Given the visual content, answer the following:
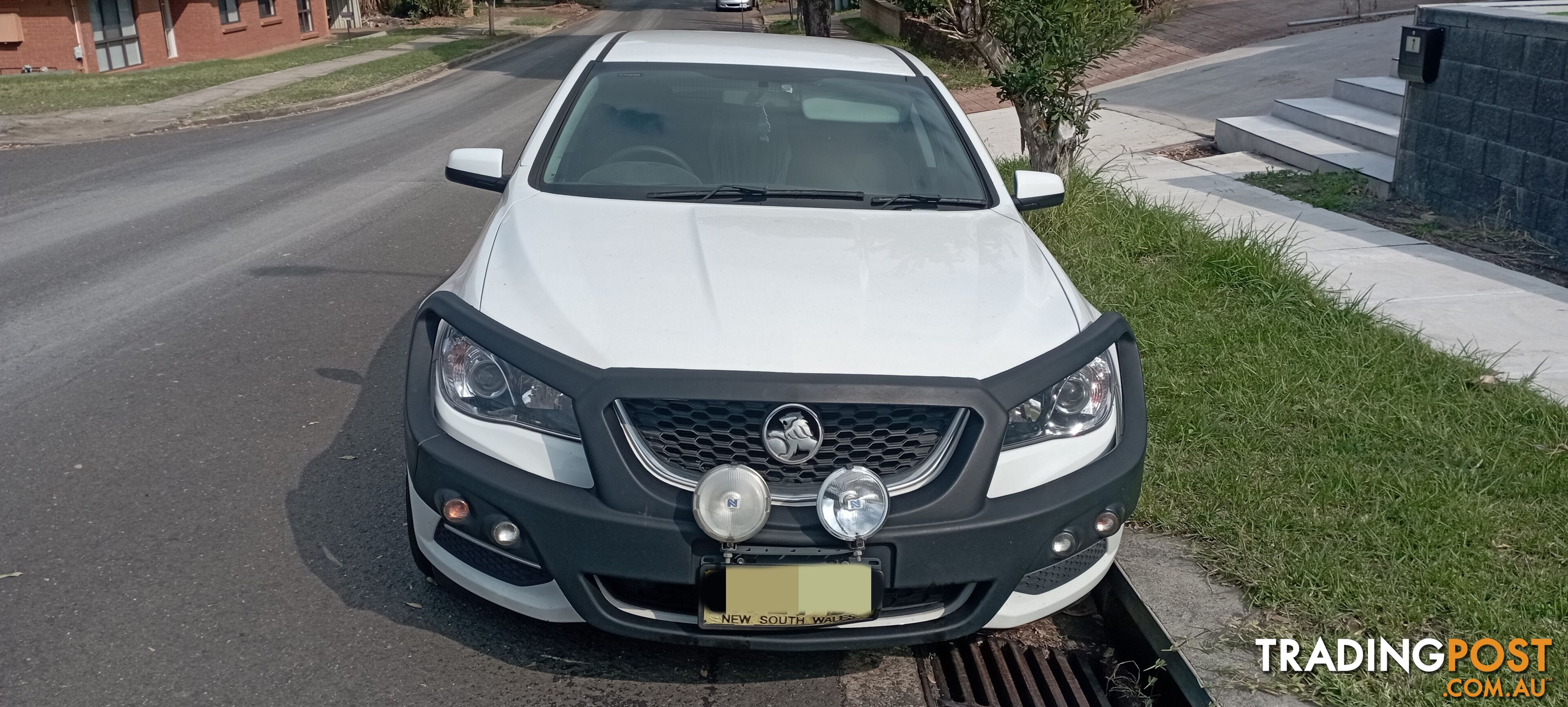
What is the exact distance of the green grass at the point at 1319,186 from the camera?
8422mm

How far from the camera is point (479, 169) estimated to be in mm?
4285

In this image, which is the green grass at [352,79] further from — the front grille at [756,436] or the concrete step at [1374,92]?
the front grille at [756,436]

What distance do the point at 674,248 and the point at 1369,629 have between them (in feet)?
6.94

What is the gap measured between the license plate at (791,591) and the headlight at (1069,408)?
50 cm

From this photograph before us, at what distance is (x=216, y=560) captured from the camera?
3723mm

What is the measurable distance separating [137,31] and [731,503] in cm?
2949

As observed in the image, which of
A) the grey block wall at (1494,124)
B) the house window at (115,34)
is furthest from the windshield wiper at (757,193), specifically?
the house window at (115,34)

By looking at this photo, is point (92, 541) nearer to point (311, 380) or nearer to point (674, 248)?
point (311, 380)

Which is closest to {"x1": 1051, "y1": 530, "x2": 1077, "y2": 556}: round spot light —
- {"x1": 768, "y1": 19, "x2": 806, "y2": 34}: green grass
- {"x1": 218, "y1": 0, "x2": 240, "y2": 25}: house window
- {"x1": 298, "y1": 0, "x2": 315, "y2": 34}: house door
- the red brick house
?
the red brick house

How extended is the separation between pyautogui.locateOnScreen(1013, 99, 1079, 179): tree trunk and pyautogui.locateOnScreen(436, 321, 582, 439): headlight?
546 cm

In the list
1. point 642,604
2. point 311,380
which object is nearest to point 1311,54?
point 311,380

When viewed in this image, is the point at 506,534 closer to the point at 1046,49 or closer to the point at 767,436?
the point at 767,436

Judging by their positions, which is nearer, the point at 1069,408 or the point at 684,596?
the point at 684,596

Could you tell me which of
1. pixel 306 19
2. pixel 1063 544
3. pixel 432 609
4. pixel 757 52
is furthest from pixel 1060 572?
pixel 306 19
